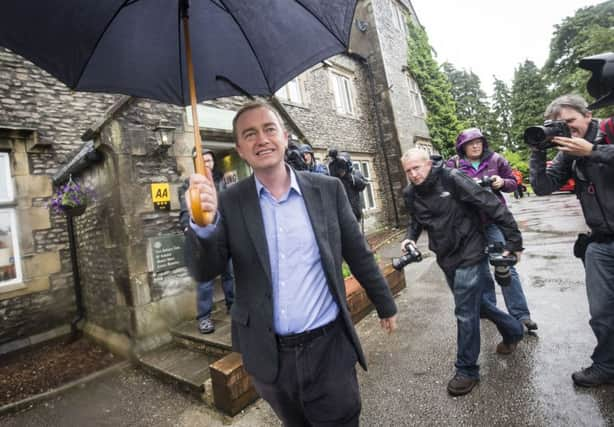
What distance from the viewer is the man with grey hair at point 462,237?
→ 2455 mm

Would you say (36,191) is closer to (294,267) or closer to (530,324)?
(294,267)

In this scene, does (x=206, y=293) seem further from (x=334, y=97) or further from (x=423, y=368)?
(x=334, y=97)

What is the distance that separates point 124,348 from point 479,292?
4.80 metres

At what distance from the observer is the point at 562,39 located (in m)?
26.6

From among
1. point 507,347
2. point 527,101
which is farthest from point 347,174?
point 527,101

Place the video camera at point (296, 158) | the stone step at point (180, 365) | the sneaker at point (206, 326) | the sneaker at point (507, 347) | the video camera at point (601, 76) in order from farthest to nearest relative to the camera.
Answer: the sneaker at point (206, 326) → the video camera at point (296, 158) → the stone step at point (180, 365) → the sneaker at point (507, 347) → the video camera at point (601, 76)

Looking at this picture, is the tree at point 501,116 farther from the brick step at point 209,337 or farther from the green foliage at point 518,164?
the brick step at point 209,337

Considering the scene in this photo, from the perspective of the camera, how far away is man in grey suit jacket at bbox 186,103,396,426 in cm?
139

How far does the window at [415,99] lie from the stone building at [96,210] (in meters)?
9.87

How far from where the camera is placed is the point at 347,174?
4508 millimetres

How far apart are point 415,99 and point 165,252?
1424 centimetres

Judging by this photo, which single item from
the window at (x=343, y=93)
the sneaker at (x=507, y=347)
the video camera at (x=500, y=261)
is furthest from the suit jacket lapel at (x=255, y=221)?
the window at (x=343, y=93)

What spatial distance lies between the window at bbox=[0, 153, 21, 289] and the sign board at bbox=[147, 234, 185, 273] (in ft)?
11.1

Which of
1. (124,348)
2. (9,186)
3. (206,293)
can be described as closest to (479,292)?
(206,293)
